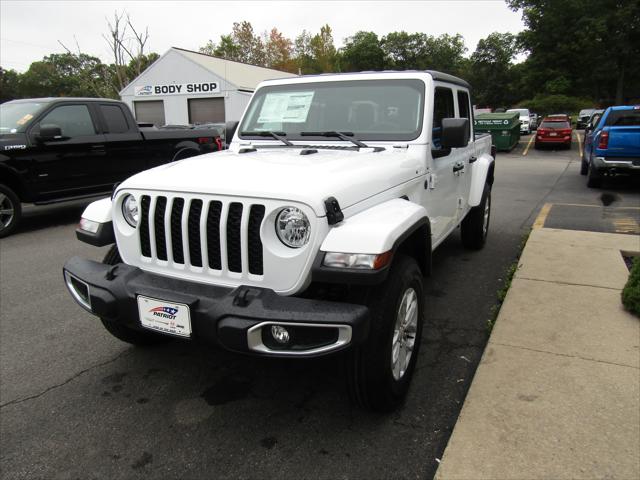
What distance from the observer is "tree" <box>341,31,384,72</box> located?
70188 mm

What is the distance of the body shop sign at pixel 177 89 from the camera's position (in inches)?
1092

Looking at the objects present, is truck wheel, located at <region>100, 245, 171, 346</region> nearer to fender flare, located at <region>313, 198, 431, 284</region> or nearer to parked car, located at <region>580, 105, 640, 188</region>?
fender flare, located at <region>313, 198, 431, 284</region>

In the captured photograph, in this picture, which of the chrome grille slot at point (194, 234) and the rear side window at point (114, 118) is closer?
the chrome grille slot at point (194, 234)

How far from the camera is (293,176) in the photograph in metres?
2.54

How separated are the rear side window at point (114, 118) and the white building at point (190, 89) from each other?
61.0 feet

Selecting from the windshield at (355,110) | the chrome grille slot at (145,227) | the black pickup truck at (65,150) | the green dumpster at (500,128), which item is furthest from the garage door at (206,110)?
the chrome grille slot at (145,227)

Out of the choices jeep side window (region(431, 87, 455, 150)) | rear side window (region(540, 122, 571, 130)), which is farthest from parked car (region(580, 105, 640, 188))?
rear side window (region(540, 122, 571, 130))

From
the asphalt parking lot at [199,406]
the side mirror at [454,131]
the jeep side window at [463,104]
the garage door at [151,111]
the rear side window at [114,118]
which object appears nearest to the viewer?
the asphalt parking lot at [199,406]

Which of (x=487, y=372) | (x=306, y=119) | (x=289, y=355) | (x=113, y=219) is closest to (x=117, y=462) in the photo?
(x=289, y=355)

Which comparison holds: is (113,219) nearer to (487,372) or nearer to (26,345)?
(26,345)

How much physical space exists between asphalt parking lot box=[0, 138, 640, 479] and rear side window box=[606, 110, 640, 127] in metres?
8.54

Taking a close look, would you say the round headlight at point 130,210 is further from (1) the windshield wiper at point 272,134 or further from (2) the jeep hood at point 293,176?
(1) the windshield wiper at point 272,134

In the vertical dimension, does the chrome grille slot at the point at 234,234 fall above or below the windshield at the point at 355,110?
below

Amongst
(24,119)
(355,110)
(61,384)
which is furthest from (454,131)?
(24,119)
